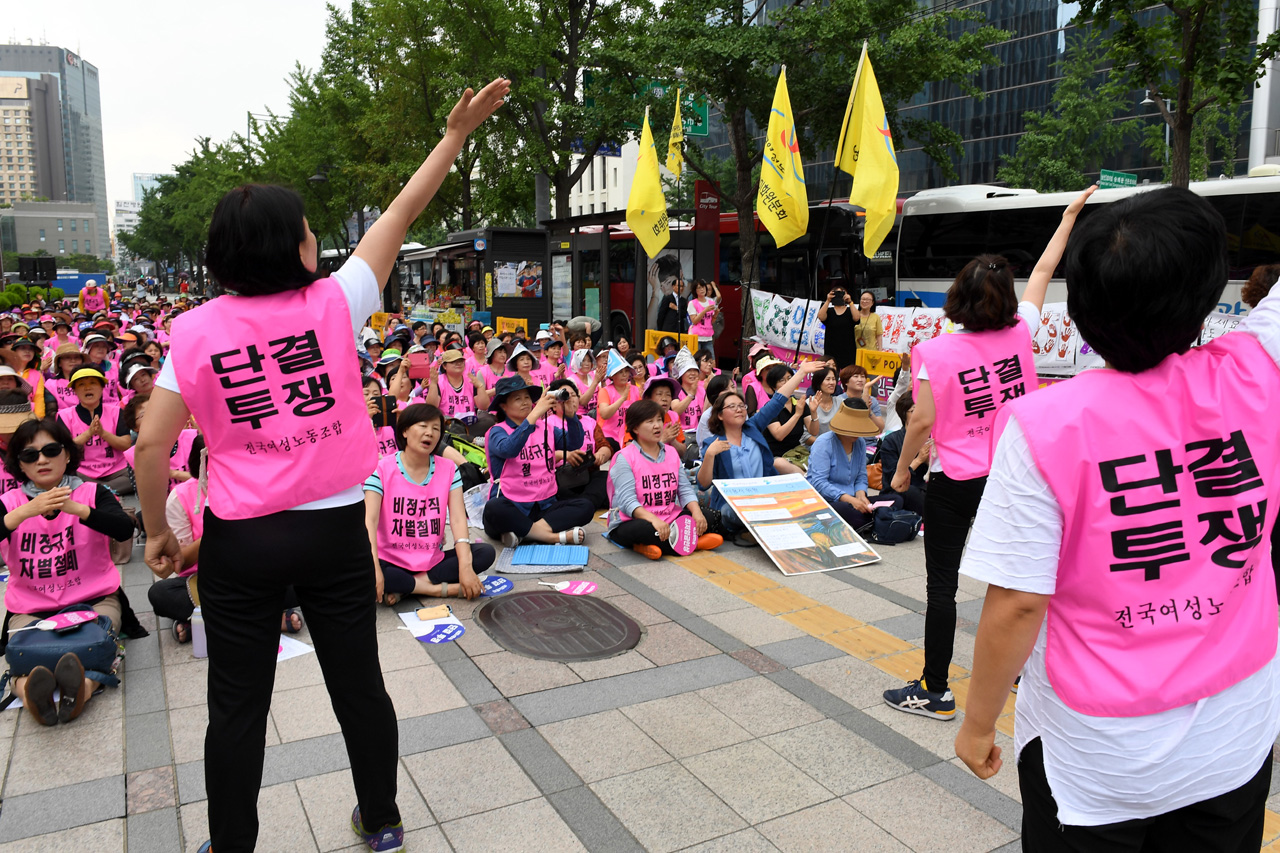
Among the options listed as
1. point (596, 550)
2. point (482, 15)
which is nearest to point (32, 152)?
point (482, 15)

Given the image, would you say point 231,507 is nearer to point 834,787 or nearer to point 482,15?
point 834,787

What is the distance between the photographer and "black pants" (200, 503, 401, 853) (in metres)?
2.46

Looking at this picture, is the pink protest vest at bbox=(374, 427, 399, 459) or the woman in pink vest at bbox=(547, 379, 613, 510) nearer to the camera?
the pink protest vest at bbox=(374, 427, 399, 459)

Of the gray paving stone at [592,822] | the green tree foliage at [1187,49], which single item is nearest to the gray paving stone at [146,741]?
the gray paving stone at [592,822]

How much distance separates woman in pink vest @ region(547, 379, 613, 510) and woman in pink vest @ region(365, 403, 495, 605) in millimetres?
1766

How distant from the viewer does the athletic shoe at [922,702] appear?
4.03 metres

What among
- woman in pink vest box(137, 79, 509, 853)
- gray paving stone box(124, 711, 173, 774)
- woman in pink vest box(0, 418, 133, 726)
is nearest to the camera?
woman in pink vest box(137, 79, 509, 853)

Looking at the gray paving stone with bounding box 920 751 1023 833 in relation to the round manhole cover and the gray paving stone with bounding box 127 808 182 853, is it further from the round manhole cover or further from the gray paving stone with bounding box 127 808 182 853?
the gray paving stone with bounding box 127 808 182 853

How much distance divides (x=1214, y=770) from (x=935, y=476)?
230 centimetres

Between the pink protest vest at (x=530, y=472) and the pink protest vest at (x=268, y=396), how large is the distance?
4.46 m

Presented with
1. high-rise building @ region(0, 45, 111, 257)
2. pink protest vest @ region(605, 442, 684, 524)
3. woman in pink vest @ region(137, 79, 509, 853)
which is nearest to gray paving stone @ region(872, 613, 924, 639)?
pink protest vest @ region(605, 442, 684, 524)

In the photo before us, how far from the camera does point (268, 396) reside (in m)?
2.46

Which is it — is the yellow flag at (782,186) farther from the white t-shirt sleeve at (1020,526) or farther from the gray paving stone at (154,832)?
the white t-shirt sleeve at (1020,526)

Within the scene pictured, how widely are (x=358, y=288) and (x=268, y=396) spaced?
39 cm
